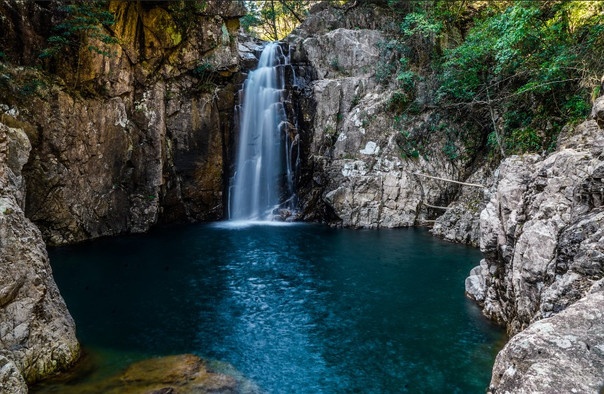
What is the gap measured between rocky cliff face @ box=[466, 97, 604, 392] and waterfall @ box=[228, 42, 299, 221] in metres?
11.6

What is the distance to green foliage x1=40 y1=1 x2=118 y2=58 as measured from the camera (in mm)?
11867

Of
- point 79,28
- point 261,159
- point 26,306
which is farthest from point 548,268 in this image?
point 261,159

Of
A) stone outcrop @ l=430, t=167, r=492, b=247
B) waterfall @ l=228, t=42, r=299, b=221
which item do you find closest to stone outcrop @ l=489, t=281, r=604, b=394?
stone outcrop @ l=430, t=167, r=492, b=247

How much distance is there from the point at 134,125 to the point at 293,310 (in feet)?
37.1

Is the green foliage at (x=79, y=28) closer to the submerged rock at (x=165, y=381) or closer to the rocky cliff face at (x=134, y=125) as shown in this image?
the rocky cliff face at (x=134, y=125)

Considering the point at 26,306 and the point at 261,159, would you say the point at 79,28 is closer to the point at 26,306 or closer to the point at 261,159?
the point at 261,159

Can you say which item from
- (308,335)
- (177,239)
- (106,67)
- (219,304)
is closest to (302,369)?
(308,335)

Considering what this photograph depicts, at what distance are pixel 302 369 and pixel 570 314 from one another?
4.35 m

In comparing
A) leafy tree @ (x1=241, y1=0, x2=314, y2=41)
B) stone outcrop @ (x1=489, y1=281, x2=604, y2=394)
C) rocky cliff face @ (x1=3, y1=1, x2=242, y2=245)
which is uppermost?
leafy tree @ (x1=241, y1=0, x2=314, y2=41)

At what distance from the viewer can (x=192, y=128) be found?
17.5 m

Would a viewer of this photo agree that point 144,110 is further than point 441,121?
No

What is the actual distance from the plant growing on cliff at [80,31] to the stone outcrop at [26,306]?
805cm

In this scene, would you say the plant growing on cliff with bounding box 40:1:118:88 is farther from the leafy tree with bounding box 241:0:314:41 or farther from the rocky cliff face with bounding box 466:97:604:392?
the leafy tree with bounding box 241:0:314:41

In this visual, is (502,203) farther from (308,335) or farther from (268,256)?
(268,256)
